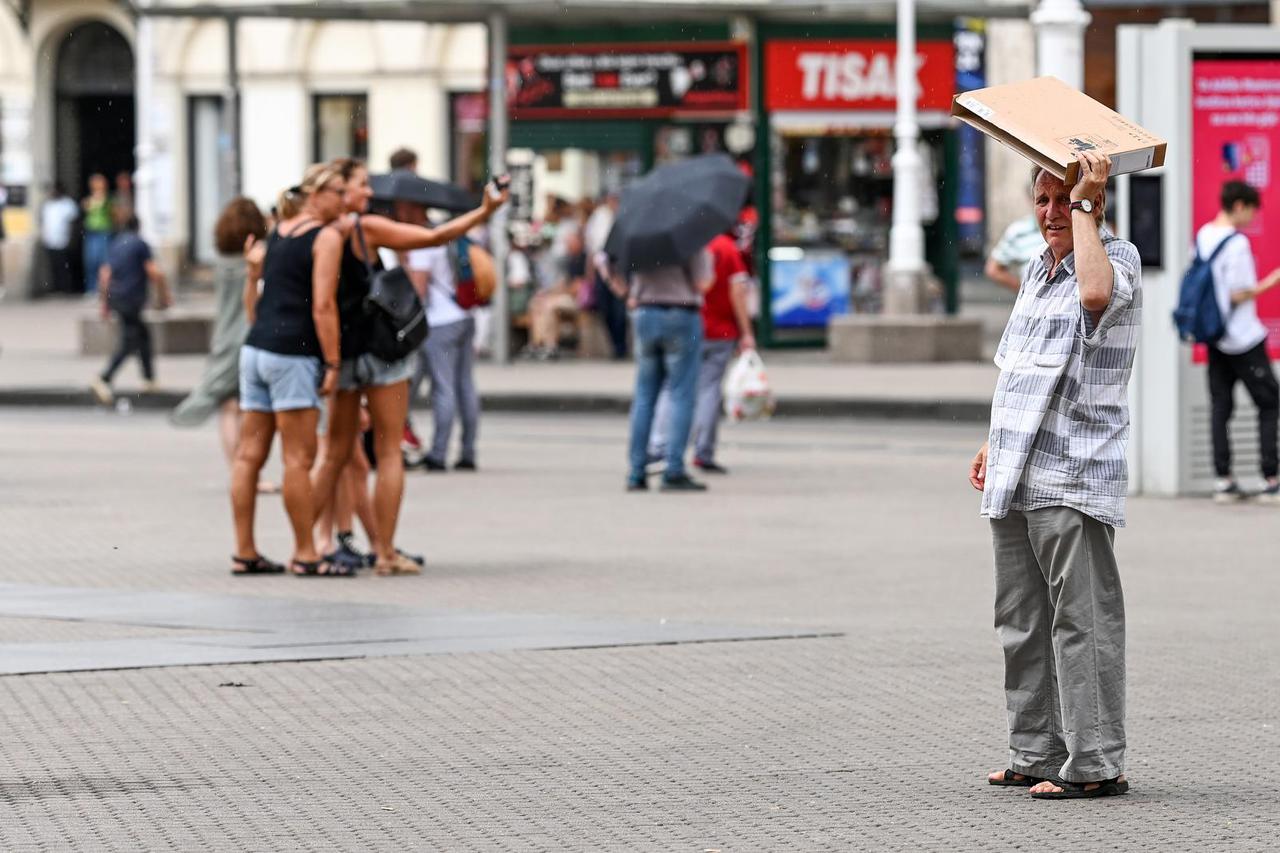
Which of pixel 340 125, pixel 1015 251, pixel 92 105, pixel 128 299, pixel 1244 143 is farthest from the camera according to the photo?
pixel 92 105

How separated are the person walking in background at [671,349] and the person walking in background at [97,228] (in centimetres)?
2599

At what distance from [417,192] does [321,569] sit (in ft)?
11.7

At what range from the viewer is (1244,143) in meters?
14.5

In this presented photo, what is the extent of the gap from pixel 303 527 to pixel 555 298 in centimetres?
1647

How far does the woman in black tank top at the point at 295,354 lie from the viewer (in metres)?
10.6

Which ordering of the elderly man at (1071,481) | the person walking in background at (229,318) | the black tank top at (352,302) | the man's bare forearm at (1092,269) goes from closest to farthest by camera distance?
the man's bare forearm at (1092,269) → the elderly man at (1071,481) → the black tank top at (352,302) → the person walking in background at (229,318)

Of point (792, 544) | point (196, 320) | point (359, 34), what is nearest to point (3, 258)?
point (359, 34)

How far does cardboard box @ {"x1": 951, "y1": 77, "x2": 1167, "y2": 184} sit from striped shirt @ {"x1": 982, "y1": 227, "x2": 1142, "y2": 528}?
206 mm

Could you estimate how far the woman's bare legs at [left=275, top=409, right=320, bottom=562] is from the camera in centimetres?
1081

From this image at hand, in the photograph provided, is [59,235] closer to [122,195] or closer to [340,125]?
[122,195]

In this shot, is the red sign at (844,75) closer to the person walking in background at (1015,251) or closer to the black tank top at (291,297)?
the person walking in background at (1015,251)

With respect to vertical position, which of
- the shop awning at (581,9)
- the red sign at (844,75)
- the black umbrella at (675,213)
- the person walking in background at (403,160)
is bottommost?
the black umbrella at (675,213)

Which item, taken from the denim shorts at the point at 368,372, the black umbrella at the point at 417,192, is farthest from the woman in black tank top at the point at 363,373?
the black umbrella at the point at 417,192

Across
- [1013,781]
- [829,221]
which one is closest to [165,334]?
[829,221]
